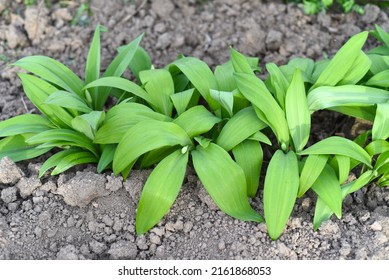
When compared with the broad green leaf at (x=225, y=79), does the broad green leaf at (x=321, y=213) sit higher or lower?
lower

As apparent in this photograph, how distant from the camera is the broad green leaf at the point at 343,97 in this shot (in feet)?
9.95

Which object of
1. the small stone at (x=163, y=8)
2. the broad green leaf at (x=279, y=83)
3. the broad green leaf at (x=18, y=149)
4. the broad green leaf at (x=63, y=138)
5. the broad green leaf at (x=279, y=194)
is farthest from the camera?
the small stone at (x=163, y=8)

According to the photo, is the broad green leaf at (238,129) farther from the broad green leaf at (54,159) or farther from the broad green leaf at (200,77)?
the broad green leaf at (54,159)

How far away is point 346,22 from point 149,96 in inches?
65.6

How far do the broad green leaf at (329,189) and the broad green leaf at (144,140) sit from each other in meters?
0.70

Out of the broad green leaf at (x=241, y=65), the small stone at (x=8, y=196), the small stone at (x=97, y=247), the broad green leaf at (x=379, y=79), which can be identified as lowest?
the small stone at (x=97, y=247)

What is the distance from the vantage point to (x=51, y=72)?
3.30m

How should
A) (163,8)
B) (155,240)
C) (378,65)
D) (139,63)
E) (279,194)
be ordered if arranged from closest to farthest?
1. (279,194)
2. (155,240)
3. (378,65)
4. (139,63)
5. (163,8)

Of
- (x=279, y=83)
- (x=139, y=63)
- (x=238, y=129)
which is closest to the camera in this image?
(x=238, y=129)

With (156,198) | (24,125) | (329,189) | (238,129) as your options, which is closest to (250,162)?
(238,129)

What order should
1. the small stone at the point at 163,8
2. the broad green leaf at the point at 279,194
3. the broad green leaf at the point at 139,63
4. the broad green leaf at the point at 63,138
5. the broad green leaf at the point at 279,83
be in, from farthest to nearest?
the small stone at the point at 163,8 → the broad green leaf at the point at 139,63 → the broad green leaf at the point at 279,83 → the broad green leaf at the point at 63,138 → the broad green leaf at the point at 279,194

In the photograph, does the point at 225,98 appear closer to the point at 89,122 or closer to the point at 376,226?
the point at 89,122

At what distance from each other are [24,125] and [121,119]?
1.78 feet

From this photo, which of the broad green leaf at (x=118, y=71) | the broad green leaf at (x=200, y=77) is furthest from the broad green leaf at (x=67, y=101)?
the broad green leaf at (x=200, y=77)
